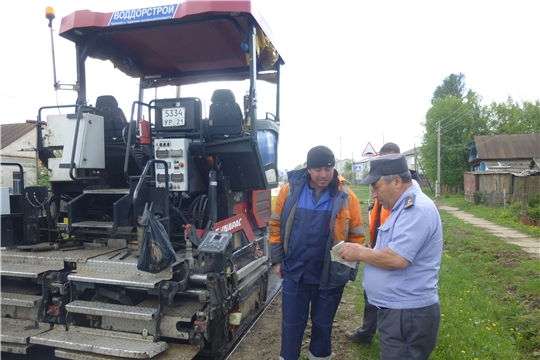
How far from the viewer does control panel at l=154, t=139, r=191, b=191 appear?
4.24 metres

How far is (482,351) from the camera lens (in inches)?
149

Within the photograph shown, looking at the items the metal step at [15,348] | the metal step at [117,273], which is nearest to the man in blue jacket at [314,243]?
the metal step at [117,273]

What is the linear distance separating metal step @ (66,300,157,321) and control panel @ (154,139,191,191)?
1365 mm

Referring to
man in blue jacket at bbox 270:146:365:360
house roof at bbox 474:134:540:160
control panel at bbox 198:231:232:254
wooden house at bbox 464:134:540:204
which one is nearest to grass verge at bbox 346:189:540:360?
man in blue jacket at bbox 270:146:365:360

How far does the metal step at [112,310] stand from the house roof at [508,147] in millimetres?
33093

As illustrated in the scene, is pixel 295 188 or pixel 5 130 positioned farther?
pixel 5 130

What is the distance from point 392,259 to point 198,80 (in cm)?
501

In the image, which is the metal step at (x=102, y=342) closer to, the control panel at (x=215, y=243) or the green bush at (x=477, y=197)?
the control panel at (x=215, y=243)

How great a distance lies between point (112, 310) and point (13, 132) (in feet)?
80.8

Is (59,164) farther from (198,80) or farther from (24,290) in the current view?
(198,80)

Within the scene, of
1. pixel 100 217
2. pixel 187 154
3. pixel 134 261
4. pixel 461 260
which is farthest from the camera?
pixel 461 260

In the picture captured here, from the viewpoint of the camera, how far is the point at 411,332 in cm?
227

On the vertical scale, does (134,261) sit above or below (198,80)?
below

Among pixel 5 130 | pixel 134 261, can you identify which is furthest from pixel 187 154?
pixel 5 130
